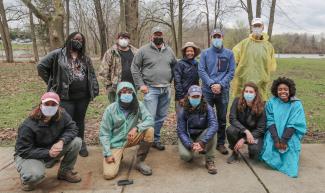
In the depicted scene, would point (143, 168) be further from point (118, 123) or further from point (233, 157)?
point (233, 157)

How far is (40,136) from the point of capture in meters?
4.26

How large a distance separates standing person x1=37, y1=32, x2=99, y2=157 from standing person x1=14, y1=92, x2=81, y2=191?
68 cm

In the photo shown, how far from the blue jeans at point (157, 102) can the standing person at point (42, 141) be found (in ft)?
4.66

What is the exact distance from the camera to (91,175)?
4750 millimetres

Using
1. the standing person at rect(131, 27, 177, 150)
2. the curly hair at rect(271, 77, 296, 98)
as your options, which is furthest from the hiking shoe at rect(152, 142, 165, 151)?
the curly hair at rect(271, 77, 296, 98)

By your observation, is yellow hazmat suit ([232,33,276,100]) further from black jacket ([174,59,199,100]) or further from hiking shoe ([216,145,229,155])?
hiking shoe ([216,145,229,155])

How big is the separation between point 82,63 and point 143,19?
106ft

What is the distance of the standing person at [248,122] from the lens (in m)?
5.05

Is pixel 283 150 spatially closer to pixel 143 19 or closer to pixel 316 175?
pixel 316 175

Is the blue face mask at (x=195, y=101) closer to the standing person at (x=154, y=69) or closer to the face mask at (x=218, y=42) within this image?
the standing person at (x=154, y=69)

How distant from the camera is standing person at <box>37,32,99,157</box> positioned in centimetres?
502

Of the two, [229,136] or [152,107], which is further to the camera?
[152,107]

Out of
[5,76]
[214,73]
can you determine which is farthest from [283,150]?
[5,76]

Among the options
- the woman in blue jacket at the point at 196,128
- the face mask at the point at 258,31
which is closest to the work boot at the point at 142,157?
the woman in blue jacket at the point at 196,128
